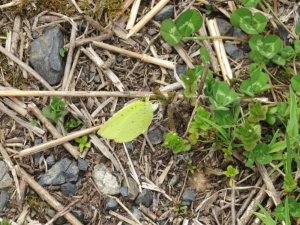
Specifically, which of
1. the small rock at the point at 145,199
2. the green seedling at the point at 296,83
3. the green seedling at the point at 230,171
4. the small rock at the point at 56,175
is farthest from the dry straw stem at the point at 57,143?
the green seedling at the point at 296,83

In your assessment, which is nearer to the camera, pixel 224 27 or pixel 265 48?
pixel 265 48

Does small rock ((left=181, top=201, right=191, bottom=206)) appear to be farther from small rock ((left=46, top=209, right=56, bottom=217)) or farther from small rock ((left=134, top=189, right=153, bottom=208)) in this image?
small rock ((left=46, top=209, right=56, bottom=217))

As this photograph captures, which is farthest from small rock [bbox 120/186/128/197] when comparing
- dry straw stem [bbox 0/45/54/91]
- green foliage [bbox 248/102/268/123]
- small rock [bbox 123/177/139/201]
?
green foliage [bbox 248/102/268/123]

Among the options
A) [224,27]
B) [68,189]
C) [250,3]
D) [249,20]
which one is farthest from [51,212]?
[250,3]

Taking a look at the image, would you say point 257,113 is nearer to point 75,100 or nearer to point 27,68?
point 75,100

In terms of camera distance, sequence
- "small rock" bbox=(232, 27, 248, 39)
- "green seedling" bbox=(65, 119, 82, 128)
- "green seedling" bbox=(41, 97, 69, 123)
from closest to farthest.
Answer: "green seedling" bbox=(41, 97, 69, 123), "green seedling" bbox=(65, 119, 82, 128), "small rock" bbox=(232, 27, 248, 39)

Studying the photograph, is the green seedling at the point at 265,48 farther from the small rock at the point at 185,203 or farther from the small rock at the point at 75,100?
the small rock at the point at 75,100

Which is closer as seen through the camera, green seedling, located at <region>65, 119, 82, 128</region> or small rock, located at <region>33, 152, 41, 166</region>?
small rock, located at <region>33, 152, 41, 166</region>
